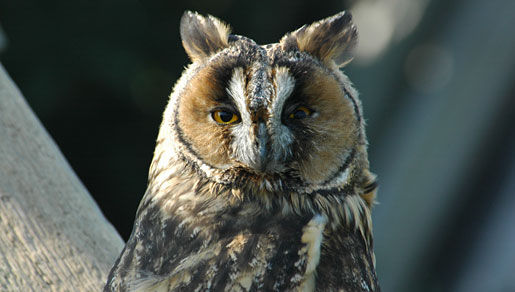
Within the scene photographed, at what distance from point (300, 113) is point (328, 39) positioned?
0.29m

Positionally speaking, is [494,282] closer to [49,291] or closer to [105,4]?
[105,4]

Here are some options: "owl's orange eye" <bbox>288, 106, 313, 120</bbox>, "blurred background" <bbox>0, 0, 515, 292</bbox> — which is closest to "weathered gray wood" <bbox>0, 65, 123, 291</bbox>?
"owl's orange eye" <bbox>288, 106, 313, 120</bbox>

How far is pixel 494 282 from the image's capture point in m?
4.88

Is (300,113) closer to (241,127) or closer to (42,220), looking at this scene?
(241,127)

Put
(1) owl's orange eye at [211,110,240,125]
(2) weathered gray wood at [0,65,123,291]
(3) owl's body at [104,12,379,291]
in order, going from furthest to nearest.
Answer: (2) weathered gray wood at [0,65,123,291]
(1) owl's orange eye at [211,110,240,125]
(3) owl's body at [104,12,379,291]

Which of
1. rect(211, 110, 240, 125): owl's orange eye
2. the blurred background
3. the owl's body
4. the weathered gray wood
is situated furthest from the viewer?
the blurred background

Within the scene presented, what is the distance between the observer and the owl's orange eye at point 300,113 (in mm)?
1648

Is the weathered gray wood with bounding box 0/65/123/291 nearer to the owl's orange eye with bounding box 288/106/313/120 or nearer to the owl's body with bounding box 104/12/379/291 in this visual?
the owl's body with bounding box 104/12/379/291

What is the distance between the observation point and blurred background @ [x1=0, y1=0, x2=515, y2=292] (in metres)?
4.47

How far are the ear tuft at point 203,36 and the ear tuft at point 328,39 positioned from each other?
0.57 feet

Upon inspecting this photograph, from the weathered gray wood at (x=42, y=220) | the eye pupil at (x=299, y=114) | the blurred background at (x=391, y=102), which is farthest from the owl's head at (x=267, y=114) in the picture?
the blurred background at (x=391, y=102)

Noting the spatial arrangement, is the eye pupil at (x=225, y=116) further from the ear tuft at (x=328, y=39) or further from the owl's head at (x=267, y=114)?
the ear tuft at (x=328, y=39)

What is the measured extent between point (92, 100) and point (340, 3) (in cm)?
233

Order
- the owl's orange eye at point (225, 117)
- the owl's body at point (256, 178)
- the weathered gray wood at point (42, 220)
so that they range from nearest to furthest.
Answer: the owl's body at point (256, 178)
the owl's orange eye at point (225, 117)
the weathered gray wood at point (42, 220)
